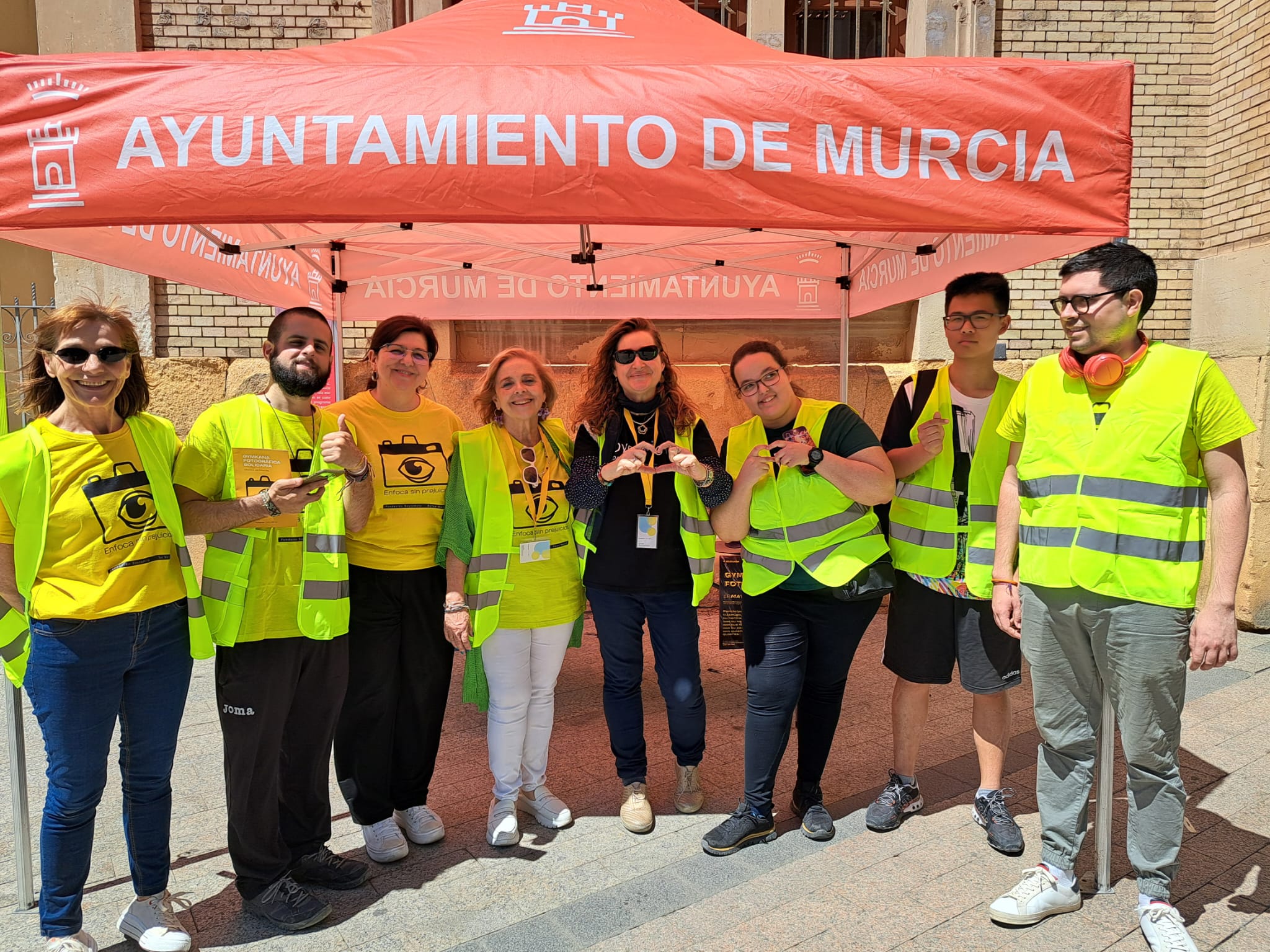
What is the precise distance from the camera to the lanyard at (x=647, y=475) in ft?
10.5

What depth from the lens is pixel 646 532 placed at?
3.22 metres

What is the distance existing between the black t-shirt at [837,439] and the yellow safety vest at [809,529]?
0.03m

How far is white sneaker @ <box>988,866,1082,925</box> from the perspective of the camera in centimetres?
267

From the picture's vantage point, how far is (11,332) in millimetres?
6395

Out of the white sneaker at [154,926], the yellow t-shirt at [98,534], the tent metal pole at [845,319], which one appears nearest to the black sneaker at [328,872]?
the white sneaker at [154,926]

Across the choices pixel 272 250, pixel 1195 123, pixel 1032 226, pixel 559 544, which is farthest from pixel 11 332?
pixel 1195 123

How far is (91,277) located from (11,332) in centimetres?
79

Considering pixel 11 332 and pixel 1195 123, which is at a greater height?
pixel 1195 123

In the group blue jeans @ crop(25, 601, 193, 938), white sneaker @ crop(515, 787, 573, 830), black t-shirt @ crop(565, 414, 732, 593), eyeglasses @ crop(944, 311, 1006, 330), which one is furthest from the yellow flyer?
eyeglasses @ crop(944, 311, 1006, 330)

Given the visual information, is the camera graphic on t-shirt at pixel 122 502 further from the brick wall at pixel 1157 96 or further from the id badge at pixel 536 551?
the brick wall at pixel 1157 96

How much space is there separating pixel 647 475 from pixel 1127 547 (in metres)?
1.65

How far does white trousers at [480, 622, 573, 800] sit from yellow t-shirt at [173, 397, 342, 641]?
806 mm

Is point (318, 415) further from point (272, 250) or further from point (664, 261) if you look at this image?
point (664, 261)

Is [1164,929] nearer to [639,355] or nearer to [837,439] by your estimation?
[837,439]
